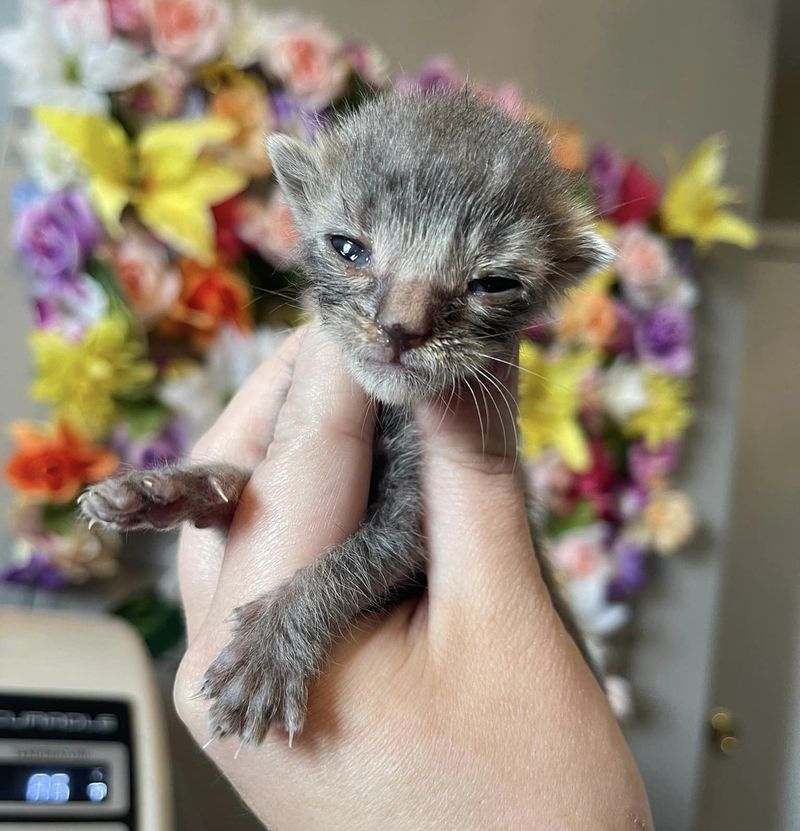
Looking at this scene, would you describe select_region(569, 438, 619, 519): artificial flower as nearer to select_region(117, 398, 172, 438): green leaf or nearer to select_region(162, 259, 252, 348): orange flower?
select_region(162, 259, 252, 348): orange flower

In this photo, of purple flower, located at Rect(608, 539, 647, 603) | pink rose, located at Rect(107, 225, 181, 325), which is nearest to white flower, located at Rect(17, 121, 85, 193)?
pink rose, located at Rect(107, 225, 181, 325)

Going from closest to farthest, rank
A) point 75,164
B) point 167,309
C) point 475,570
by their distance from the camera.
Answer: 1. point 475,570
2. point 75,164
3. point 167,309

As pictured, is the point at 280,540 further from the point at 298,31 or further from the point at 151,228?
the point at 298,31

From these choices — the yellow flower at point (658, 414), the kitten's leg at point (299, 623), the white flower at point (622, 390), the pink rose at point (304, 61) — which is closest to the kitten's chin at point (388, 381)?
the kitten's leg at point (299, 623)

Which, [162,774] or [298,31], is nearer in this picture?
[162,774]

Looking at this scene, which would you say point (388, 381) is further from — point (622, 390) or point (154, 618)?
point (622, 390)

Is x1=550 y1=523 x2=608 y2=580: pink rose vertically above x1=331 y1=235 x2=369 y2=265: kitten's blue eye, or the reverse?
x1=331 y1=235 x2=369 y2=265: kitten's blue eye

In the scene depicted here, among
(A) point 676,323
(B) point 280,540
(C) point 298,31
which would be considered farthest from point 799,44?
(B) point 280,540
